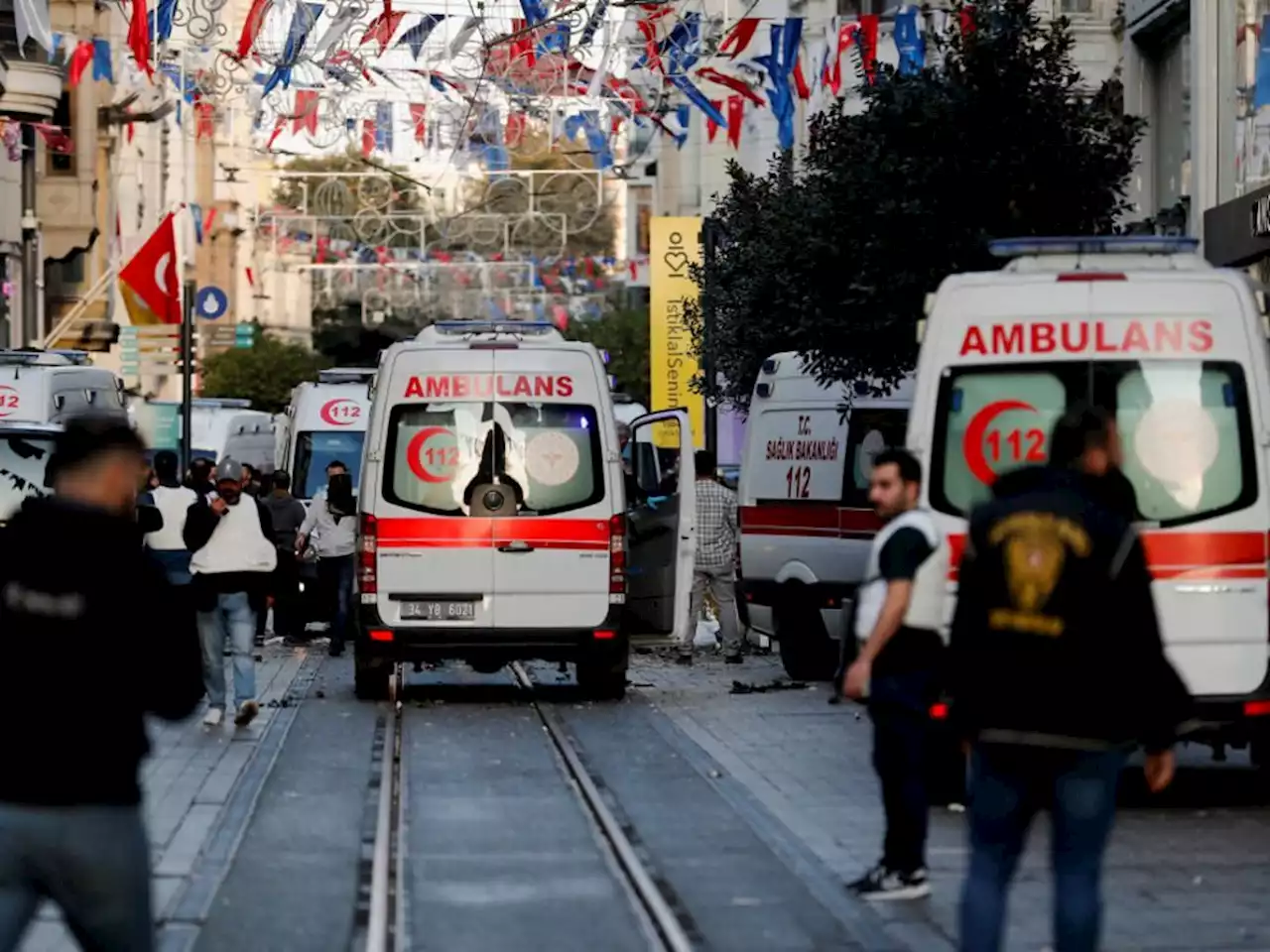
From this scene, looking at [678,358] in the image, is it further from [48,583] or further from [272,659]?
[48,583]

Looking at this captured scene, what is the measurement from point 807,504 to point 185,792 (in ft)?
29.2

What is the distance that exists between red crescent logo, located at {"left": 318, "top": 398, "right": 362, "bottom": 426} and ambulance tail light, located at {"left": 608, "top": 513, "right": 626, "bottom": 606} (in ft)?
43.8

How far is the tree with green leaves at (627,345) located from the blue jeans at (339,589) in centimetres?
5572

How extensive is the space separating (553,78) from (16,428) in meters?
11.2

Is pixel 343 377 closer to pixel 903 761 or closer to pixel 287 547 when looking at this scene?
pixel 287 547

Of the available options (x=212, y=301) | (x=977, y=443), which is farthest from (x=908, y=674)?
(x=212, y=301)

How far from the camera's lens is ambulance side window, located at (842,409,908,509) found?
2208cm

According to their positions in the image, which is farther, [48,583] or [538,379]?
[538,379]

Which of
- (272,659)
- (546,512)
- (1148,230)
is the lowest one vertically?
(272,659)

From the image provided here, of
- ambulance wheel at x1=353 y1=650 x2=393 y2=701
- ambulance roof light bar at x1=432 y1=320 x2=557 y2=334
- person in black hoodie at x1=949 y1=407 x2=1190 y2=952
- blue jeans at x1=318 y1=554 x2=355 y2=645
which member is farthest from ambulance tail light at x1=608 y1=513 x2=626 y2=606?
person in black hoodie at x1=949 y1=407 x2=1190 y2=952

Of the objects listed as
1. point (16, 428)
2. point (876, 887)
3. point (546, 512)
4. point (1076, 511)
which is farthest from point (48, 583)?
point (16, 428)

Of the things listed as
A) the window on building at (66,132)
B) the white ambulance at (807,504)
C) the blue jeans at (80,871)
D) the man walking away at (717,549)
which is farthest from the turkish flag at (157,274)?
the blue jeans at (80,871)

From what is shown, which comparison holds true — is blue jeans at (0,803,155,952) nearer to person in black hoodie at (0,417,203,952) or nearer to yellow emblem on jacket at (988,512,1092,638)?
person in black hoodie at (0,417,203,952)

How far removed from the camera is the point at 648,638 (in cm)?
2291
